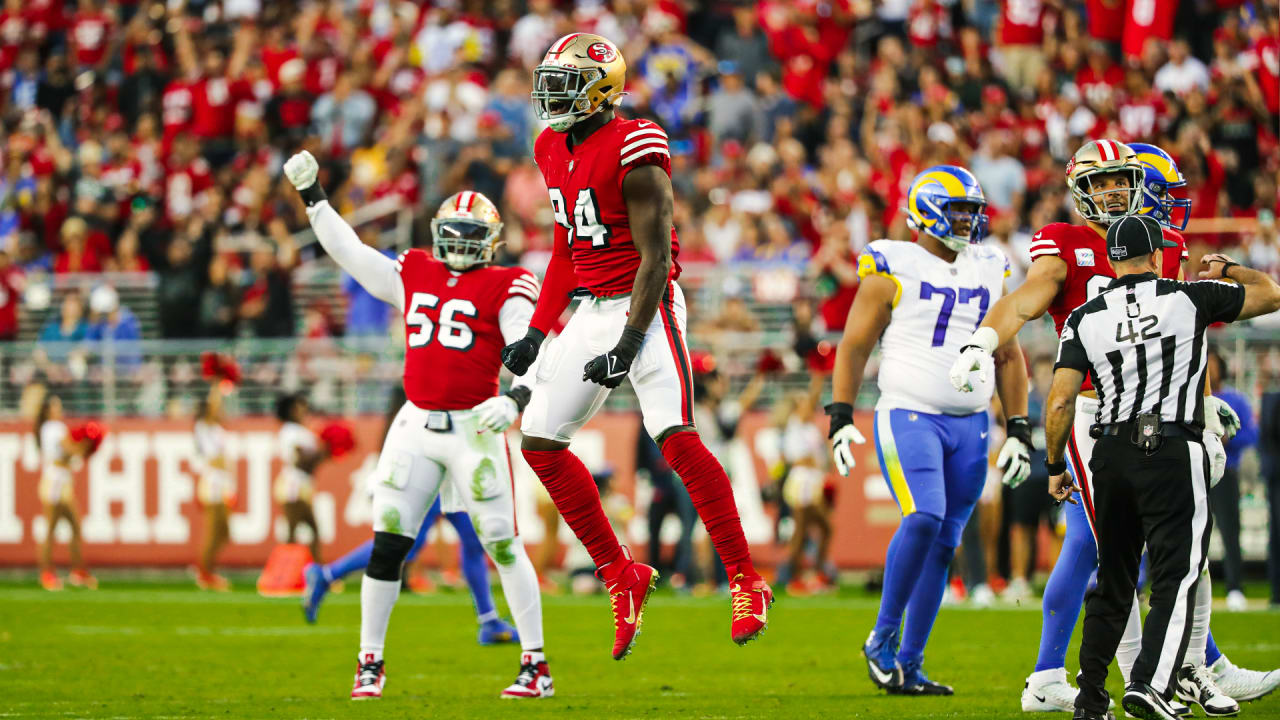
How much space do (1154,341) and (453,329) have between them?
12.6 feet

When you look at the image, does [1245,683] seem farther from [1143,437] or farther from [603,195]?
[603,195]

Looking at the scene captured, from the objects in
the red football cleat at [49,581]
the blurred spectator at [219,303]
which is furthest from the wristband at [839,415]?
the blurred spectator at [219,303]

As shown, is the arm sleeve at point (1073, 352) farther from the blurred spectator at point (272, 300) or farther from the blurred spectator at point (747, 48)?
the blurred spectator at point (747, 48)

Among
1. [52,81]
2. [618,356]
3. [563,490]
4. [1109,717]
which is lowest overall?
[1109,717]

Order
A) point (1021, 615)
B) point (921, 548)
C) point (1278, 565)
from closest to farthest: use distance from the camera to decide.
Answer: point (921, 548), point (1021, 615), point (1278, 565)

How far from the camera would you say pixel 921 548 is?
26.6ft

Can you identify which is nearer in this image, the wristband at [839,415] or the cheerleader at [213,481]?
the wristband at [839,415]

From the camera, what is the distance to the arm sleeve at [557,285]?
740 cm

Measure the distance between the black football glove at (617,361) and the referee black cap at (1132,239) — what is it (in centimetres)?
185

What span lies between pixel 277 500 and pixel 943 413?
10.8 meters

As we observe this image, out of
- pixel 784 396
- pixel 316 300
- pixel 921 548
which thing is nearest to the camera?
pixel 921 548

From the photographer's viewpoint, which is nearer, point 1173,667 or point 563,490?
point 1173,667

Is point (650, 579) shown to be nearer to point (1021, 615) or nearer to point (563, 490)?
point (563, 490)

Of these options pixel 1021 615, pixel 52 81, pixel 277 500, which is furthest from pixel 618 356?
pixel 52 81
